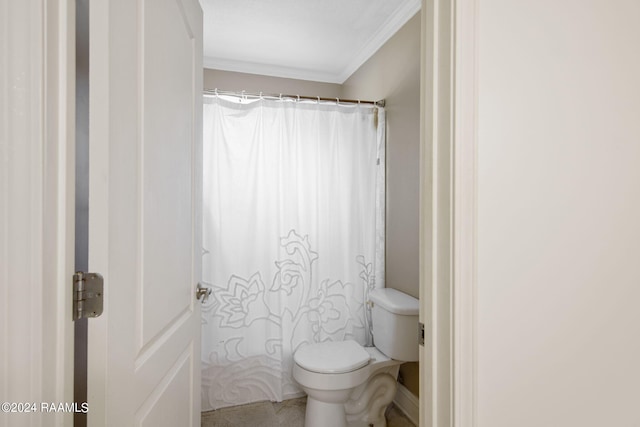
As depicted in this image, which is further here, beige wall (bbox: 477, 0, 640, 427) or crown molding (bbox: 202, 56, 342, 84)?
crown molding (bbox: 202, 56, 342, 84)

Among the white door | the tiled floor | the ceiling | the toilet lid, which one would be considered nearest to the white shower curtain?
the tiled floor

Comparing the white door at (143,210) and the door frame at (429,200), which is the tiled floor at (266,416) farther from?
the door frame at (429,200)

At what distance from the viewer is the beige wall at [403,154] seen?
1.97m

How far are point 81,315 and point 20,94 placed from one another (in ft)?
1.25

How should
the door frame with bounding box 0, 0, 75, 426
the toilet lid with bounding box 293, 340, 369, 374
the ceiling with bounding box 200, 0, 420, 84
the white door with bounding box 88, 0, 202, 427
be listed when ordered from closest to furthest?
the door frame with bounding box 0, 0, 75, 426, the white door with bounding box 88, 0, 202, 427, the toilet lid with bounding box 293, 340, 369, 374, the ceiling with bounding box 200, 0, 420, 84

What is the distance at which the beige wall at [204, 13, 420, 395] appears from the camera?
1.97 meters

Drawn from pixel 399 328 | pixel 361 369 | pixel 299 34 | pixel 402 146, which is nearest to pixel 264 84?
pixel 299 34

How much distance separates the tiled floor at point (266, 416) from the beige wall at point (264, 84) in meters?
2.60

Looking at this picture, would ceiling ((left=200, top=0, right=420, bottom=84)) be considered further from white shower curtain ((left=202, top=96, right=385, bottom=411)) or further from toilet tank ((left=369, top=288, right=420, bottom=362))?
toilet tank ((left=369, top=288, right=420, bottom=362))

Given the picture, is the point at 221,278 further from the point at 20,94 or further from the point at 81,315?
the point at 20,94

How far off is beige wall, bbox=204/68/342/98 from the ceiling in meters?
0.05

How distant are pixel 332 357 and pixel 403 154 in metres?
1.36

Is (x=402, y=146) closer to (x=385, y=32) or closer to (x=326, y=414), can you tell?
(x=385, y=32)

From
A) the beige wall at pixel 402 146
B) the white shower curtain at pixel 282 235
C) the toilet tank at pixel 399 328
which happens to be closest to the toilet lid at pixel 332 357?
the toilet tank at pixel 399 328
